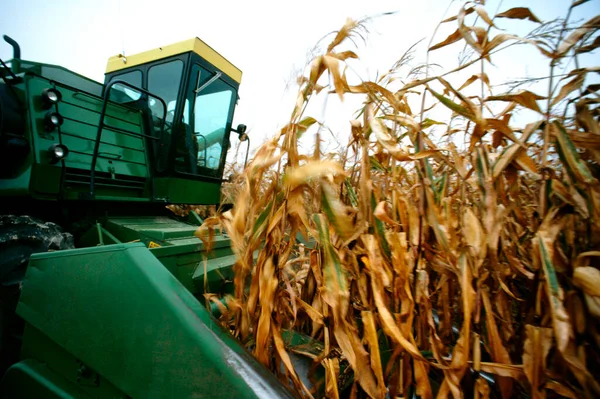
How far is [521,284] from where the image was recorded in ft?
3.28

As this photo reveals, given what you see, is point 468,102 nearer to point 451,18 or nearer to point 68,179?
point 451,18

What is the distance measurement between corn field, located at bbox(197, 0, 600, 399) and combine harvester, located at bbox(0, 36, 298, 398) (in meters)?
0.21

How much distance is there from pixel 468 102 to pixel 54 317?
4.82ft

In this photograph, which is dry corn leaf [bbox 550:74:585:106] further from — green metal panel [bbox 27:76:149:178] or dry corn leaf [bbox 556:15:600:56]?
green metal panel [bbox 27:76:149:178]

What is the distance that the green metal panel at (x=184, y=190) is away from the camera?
305cm

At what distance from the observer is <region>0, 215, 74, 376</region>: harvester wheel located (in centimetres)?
161

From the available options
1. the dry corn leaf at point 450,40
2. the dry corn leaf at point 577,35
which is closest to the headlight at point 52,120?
the dry corn leaf at point 450,40

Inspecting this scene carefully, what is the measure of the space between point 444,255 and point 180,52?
325 cm

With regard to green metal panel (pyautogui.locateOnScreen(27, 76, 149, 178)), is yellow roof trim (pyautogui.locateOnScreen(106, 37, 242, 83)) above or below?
above

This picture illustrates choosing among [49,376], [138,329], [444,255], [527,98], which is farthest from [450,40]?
[49,376]

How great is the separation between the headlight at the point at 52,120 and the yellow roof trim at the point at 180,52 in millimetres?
1337

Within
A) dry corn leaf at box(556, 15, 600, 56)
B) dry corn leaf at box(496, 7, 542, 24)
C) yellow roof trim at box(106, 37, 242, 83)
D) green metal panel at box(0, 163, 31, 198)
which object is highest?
yellow roof trim at box(106, 37, 242, 83)

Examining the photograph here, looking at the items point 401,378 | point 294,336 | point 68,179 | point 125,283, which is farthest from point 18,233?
point 401,378

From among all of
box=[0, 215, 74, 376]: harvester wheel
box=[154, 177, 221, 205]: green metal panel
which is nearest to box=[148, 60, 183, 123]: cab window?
box=[154, 177, 221, 205]: green metal panel
